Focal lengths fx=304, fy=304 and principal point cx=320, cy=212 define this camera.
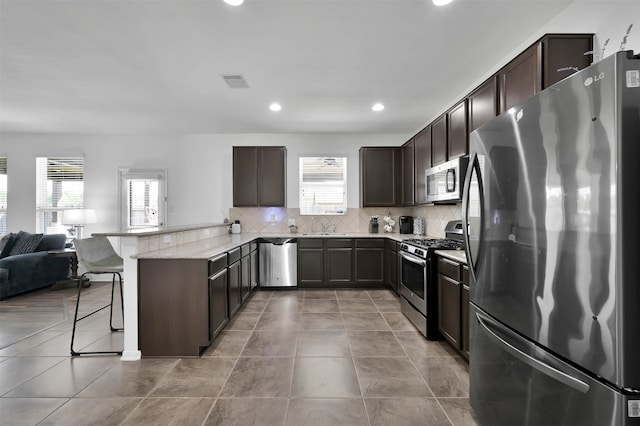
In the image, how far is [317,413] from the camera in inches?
74.4

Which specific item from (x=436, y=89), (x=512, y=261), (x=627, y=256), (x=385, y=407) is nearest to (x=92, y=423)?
(x=385, y=407)

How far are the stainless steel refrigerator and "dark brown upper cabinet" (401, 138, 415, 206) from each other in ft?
9.80

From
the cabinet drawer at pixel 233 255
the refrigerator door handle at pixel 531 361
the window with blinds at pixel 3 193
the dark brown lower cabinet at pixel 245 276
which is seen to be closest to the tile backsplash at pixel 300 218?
the dark brown lower cabinet at pixel 245 276

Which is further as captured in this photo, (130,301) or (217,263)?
(217,263)

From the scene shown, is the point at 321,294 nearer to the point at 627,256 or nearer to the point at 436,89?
the point at 436,89

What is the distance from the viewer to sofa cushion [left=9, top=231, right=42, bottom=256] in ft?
16.2

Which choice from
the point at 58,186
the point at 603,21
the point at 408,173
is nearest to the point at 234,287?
the point at 408,173

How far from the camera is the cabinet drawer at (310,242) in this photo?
495 cm

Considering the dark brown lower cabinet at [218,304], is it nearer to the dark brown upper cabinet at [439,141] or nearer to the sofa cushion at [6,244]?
the dark brown upper cabinet at [439,141]

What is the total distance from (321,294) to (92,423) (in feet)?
10.5

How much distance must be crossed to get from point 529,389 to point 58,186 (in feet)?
24.2

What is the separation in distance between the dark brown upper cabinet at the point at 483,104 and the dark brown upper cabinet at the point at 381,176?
96.4 inches

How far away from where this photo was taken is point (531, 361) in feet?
4.11

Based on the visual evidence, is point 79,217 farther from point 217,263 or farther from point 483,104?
point 483,104
